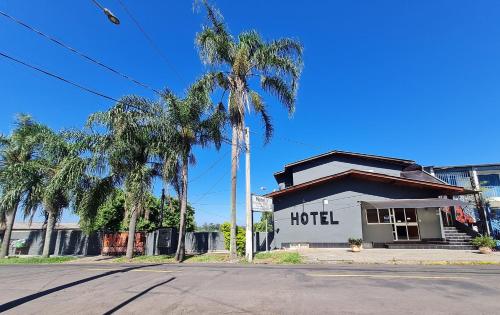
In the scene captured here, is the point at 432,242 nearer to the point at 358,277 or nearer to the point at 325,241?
the point at 325,241

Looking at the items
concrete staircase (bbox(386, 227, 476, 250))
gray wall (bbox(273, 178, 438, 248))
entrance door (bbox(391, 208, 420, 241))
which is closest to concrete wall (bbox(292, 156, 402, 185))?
gray wall (bbox(273, 178, 438, 248))

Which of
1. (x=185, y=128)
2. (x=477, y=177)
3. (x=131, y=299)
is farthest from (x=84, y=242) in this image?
(x=477, y=177)

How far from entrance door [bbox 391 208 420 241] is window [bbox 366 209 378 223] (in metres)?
1.14

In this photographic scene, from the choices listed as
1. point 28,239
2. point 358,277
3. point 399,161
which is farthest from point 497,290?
point 28,239

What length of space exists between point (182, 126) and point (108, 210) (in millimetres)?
15662

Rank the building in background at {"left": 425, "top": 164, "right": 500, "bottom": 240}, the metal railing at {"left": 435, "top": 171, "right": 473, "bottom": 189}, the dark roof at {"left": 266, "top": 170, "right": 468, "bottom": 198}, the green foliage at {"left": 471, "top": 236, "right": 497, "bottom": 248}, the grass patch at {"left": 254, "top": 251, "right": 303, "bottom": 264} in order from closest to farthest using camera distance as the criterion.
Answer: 1. the grass patch at {"left": 254, "top": 251, "right": 303, "bottom": 264}
2. the green foliage at {"left": 471, "top": 236, "right": 497, "bottom": 248}
3. the dark roof at {"left": 266, "top": 170, "right": 468, "bottom": 198}
4. the building in background at {"left": 425, "top": 164, "right": 500, "bottom": 240}
5. the metal railing at {"left": 435, "top": 171, "right": 473, "bottom": 189}

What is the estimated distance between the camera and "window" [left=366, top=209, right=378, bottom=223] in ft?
69.4

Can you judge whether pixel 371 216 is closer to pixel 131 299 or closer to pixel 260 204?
pixel 260 204

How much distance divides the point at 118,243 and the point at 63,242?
5.91 metres

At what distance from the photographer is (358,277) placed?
8828 mm

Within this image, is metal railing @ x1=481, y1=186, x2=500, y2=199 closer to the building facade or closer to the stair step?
the building facade

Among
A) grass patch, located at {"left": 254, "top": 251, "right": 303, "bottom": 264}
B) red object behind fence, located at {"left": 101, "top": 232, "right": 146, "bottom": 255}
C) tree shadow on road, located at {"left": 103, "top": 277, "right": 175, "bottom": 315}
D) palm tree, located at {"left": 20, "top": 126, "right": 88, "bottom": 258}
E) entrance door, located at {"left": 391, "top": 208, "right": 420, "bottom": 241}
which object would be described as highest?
palm tree, located at {"left": 20, "top": 126, "right": 88, "bottom": 258}

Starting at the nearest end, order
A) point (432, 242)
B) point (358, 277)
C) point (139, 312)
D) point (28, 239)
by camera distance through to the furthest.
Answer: point (139, 312) < point (358, 277) < point (432, 242) < point (28, 239)

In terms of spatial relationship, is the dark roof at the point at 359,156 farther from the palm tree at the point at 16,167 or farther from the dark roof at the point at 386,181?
the palm tree at the point at 16,167
